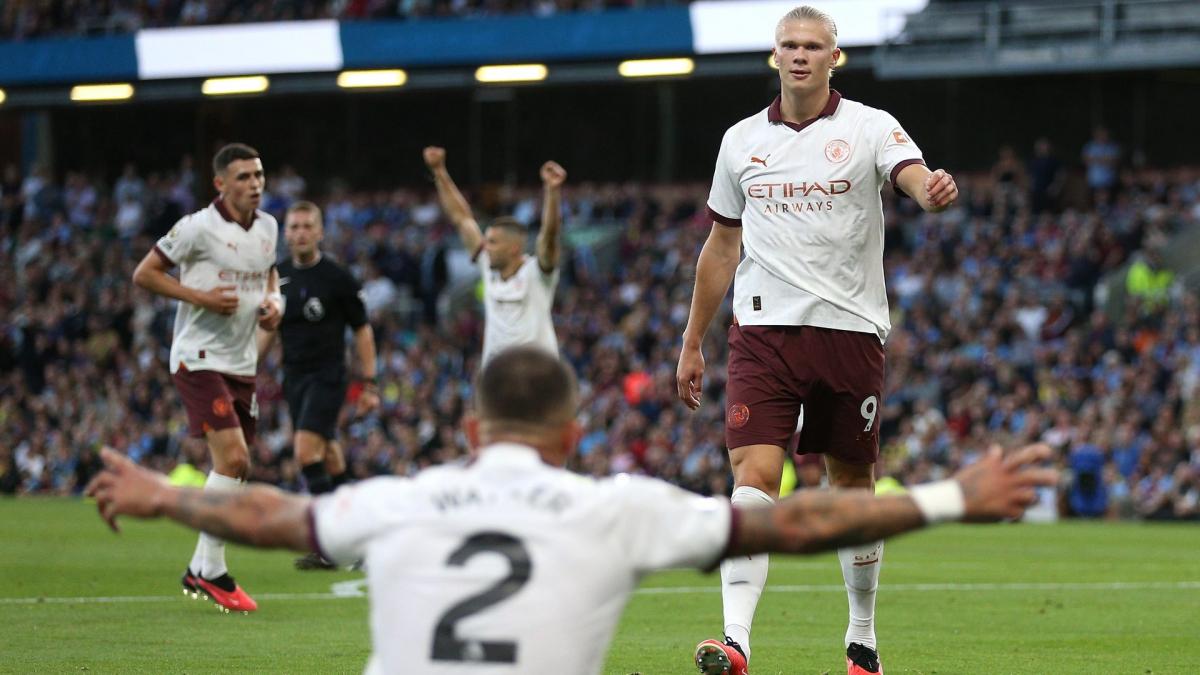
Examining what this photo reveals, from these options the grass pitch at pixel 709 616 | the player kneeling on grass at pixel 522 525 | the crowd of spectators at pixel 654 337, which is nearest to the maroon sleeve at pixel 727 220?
the grass pitch at pixel 709 616

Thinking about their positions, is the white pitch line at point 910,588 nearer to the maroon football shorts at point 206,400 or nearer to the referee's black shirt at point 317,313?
the maroon football shorts at point 206,400

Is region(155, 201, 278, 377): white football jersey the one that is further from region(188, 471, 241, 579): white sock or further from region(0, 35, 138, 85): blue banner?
region(0, 35, 138, 85): blue banner

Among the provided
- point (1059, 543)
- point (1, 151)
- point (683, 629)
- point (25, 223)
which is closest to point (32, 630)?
point (683, 629)

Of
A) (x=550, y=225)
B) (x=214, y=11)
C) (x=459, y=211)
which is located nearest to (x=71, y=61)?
(x=214, y=11)

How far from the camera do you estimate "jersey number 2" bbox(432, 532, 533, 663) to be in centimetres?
367

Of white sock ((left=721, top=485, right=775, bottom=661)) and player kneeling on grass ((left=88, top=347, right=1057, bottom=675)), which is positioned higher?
player kneeling on grass ((left=88, top=347, right=1057, bottom=675))

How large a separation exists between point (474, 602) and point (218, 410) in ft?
23.9

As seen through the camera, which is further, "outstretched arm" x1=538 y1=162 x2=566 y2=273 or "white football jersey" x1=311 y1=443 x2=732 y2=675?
"outstretched arm" x1=538 y1=162 x2=566 y2=273

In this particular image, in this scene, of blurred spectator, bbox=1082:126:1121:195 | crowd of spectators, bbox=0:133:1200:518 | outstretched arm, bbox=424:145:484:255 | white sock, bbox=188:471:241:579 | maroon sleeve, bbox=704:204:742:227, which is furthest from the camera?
blurred spectator, bbox=1082:126:1121:195

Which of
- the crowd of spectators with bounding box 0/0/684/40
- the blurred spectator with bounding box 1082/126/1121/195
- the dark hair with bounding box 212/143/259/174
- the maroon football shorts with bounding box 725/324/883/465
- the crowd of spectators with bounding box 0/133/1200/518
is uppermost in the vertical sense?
the crowd of spectators with bounding box 0/0/684/40

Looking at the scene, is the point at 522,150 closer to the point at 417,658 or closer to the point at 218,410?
the point at 218,410

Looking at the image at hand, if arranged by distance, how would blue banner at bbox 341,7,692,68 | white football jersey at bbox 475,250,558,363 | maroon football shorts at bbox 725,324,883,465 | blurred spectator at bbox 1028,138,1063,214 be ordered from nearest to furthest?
maroon football shorts at bbox 725,324,883,465 < white football jersey at bbox 475,250,558,363 < blurred spectator at bbox 1028,138,1063,214 < blue banner at bbox 341,7,692,68

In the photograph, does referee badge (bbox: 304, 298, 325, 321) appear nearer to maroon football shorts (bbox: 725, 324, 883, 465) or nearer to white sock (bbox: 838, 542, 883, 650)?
maroon football shorts (bbox: 725, 324, 883, 465)

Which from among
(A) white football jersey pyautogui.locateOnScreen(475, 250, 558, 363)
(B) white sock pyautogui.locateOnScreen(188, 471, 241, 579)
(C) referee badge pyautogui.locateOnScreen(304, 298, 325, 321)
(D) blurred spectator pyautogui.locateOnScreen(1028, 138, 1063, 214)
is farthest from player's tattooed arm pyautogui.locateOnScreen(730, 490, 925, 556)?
(D) blurred spectator pyautogui.locateOnScreen(1028, 138, 1063, 214)
